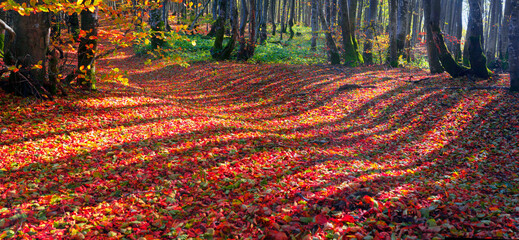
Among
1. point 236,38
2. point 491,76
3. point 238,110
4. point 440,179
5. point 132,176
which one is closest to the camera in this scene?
point 132,176

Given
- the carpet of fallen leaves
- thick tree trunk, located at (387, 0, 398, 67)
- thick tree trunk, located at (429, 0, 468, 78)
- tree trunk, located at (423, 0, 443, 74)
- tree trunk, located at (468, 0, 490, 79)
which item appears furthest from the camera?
thick tree trunk, located at (387, 0, 398, 67)

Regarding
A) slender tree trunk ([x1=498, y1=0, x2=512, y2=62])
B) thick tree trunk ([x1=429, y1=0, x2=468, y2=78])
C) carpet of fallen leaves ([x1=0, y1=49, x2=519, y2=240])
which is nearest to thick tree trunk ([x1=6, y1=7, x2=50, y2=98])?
carpet of fallen leaves ([x1=0, y1=49, x2=519, y2=240])

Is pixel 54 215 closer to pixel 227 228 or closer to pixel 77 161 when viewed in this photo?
pixel 77 161

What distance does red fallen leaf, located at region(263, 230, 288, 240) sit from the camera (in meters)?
A: 3.21

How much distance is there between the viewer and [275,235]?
3250 millimetres

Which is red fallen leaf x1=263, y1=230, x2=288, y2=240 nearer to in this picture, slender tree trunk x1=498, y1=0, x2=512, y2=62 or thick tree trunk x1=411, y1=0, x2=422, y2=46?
slender tree trunk x1=498, y1=0, x2=512, y2=62

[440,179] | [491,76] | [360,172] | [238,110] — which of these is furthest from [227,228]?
[491,76]

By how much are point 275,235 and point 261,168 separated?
1.90 meters

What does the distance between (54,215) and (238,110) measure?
6943 millimetres

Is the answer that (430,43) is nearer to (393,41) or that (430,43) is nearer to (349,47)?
(393,41)

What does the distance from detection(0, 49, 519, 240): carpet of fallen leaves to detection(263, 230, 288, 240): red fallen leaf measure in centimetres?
2

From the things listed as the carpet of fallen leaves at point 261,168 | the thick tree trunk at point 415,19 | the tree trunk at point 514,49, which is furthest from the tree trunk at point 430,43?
the thick tree trunk at point 415,19

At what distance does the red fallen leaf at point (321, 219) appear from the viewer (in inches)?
135

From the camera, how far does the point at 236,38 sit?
17406 millimetres
